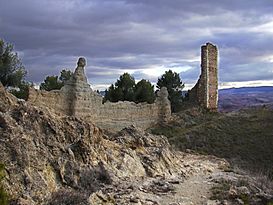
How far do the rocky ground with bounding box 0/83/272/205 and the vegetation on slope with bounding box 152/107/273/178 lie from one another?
303 inches

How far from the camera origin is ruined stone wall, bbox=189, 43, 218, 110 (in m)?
40.1

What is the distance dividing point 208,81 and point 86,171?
2628 centimetres

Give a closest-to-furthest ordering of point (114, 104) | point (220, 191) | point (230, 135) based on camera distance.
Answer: point (220, 191) < point (114, 104) < point (230, 135)

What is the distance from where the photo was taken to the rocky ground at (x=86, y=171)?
13070 mm

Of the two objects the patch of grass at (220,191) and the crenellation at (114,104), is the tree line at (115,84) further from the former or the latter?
the patch of grass at (220,191)

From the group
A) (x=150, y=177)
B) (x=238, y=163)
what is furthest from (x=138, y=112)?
(x=150, y=177)

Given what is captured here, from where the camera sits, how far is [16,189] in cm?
1239

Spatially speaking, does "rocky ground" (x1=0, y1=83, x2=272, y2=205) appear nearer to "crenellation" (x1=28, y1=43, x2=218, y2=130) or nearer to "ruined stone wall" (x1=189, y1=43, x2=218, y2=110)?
"crenellation" (x1=28, y1=43, x2=218, y2=130)

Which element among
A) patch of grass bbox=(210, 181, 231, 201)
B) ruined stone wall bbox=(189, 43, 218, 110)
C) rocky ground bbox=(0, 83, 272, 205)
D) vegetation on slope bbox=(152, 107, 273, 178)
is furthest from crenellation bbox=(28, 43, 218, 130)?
patch of grass bbox=(210, 181, 231, 201)

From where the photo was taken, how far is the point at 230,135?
109 ft

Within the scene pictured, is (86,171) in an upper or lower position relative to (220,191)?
upper

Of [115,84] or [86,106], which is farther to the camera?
[115,84]

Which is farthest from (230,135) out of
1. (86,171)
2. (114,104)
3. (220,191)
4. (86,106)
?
(86,171)

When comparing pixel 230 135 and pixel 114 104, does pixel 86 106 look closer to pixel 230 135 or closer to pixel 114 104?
pixel 114 104
